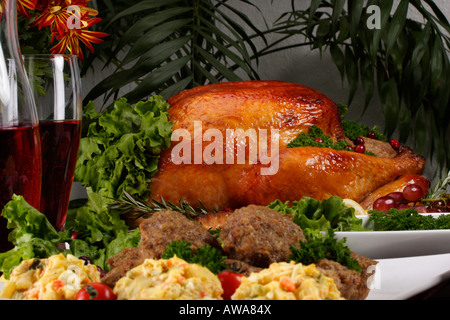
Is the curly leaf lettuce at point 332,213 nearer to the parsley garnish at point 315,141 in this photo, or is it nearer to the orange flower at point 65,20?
the orange flower at point 65,20

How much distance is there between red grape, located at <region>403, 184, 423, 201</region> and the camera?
1686mm

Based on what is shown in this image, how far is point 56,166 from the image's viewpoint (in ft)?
3.27

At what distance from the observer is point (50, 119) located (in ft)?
3.25

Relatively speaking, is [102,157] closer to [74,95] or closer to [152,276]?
[74,95]

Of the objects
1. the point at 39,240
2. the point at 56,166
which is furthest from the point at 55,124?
the point at 39,240

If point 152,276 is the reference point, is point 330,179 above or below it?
below

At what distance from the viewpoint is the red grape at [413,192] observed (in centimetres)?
169

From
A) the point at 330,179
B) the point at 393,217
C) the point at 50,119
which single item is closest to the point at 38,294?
the point at 50,119

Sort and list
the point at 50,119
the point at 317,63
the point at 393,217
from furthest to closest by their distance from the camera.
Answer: the point at 317,63 → the point at 393,217 → the point at 50,119

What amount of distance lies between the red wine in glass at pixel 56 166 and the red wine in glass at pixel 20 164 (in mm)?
98

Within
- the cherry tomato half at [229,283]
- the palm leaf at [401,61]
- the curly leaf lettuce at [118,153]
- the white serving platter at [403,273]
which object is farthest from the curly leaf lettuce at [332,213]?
the palm leaf at [401,61]

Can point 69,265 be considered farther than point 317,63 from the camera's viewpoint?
No

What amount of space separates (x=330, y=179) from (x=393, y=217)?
57cm

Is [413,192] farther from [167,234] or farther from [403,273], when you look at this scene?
[167,234]
